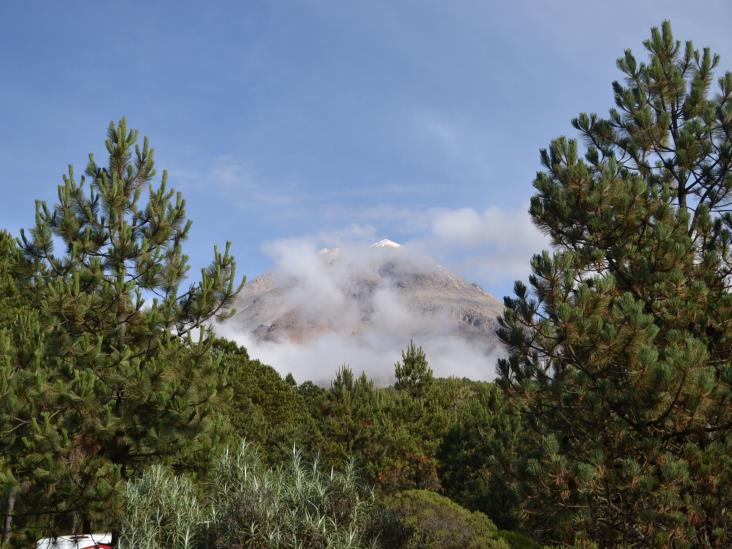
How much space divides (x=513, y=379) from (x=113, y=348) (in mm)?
8254

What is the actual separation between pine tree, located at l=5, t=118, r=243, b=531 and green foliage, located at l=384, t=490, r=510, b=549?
4.64 meters

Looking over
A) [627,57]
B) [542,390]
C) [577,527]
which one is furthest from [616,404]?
[627,57]

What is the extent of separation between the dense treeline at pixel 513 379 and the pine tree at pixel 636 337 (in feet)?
0.12

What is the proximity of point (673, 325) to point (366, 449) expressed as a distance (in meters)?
14.4

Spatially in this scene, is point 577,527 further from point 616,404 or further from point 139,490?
point 139,490

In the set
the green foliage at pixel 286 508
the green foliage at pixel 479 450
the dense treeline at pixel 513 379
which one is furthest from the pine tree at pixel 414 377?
the green foliage at pixel 286 508

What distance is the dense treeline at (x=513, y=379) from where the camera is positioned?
30.6 feet

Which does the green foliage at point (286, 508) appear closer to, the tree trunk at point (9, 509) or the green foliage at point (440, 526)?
the green foliage at point (440, 526)

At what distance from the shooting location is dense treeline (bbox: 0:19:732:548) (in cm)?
934

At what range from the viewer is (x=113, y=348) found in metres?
13.7

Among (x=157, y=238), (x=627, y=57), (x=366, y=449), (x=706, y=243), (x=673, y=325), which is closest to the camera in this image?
(x=673, y=325)

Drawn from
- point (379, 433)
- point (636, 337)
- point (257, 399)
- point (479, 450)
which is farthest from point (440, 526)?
point (257, 399)

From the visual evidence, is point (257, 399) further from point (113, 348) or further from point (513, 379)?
point (513, 379)

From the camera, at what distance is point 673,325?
34.3 feet
